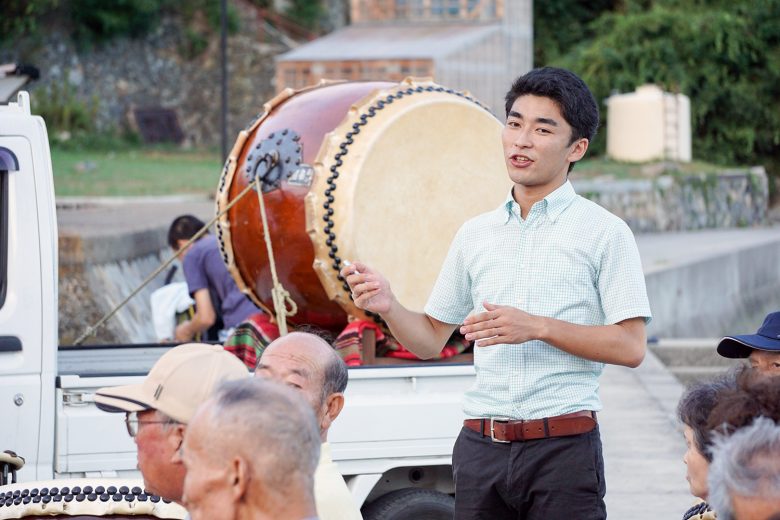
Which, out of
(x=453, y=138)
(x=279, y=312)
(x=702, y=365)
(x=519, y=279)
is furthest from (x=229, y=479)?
(x=702, y=365)

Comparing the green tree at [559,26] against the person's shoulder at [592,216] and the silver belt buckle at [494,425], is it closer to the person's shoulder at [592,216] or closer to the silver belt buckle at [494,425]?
the person's shoulder at [592,216]

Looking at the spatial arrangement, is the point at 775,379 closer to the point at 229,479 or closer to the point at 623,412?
the point at 229,479

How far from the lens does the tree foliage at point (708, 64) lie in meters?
28.2

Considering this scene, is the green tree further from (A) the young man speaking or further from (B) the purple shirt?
(A) the young man speaking

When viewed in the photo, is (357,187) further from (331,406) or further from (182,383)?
(182,383)

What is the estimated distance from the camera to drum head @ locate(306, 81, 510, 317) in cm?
506

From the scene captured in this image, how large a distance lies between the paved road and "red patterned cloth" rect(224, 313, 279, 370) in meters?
2.14

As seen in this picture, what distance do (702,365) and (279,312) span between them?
7741 millimetres

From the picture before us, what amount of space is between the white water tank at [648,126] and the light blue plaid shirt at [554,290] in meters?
22.5

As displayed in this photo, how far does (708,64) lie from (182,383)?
27.2 metres

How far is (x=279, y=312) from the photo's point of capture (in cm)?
509

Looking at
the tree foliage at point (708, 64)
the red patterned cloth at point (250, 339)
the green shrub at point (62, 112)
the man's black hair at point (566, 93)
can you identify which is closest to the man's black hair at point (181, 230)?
the red patterned cloth at point (250, 339)

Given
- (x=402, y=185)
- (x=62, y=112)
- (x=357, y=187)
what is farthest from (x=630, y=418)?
(x=62, y=112)

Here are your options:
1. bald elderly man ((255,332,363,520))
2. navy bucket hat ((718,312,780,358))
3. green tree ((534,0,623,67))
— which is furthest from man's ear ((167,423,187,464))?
green tree ((534,0,623,67))
